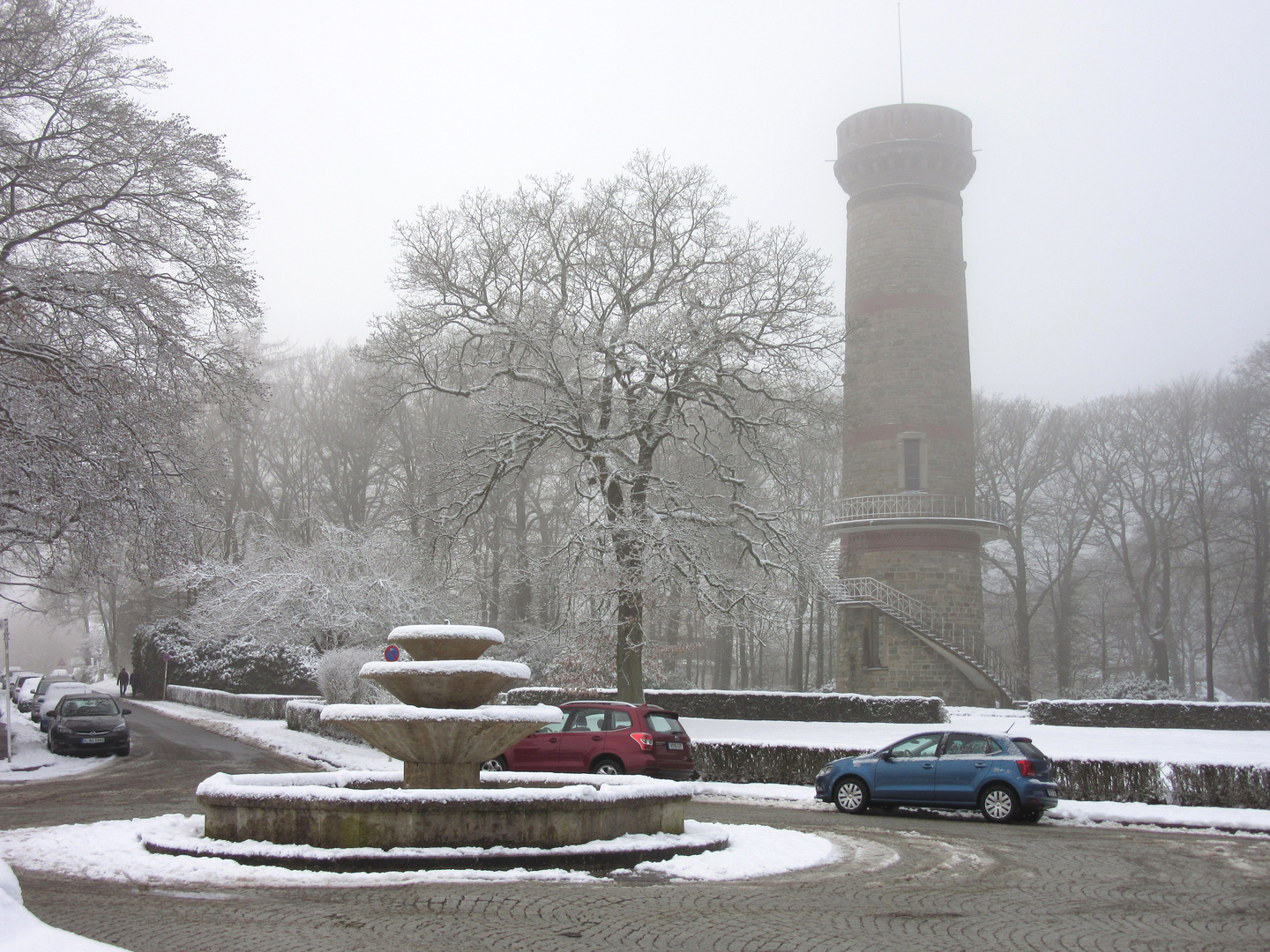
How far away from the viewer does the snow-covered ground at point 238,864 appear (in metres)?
9.73

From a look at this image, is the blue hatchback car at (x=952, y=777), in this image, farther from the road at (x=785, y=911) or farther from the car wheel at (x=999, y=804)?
the road at (x=785, y=911)

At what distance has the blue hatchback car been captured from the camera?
1596 cm

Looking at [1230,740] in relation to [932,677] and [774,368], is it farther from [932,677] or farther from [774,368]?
[774,368]

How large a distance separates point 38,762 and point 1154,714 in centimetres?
2645

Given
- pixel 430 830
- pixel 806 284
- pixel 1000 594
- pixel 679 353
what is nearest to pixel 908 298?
pixel 806 284

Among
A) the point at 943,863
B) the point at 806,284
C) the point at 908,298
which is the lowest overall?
the point at 943,863

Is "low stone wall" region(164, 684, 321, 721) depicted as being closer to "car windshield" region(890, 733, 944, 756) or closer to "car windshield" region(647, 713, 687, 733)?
"car windshield" region(647, 713, 687, 733)

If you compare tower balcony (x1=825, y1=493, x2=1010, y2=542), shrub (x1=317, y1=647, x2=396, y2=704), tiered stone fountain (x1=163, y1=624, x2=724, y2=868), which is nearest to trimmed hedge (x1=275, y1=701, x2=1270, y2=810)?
tiered stone fountain (x1=163, y1=624, x2=724, y2=868)

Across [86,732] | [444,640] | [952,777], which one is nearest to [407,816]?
[444,640]

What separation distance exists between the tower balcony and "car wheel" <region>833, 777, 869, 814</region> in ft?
63.5

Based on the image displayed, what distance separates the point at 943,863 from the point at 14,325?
15.8m

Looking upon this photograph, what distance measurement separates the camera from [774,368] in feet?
92.3

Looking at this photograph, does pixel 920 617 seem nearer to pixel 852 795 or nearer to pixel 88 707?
pixel 852 795

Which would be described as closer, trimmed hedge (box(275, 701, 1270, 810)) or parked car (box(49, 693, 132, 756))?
trimmed hedge (box(275, 701, 1270, 810))
